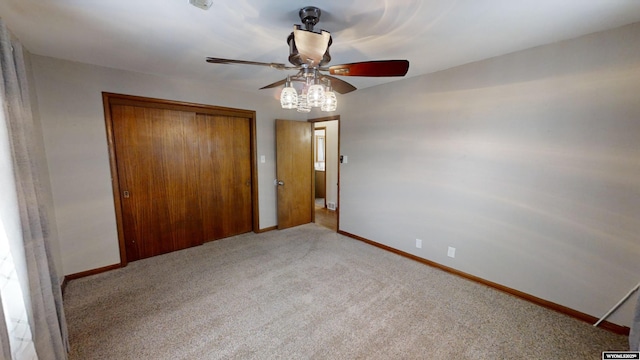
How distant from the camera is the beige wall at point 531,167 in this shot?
5.99 ft

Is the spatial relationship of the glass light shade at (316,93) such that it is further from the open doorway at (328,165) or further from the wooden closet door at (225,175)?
the open doorway at (328,165)

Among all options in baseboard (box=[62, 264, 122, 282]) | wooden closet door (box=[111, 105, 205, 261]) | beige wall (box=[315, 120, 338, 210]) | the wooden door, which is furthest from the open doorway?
baseboard (box=[62, 264, 122, 282])

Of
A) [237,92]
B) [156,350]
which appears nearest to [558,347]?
[156,350]

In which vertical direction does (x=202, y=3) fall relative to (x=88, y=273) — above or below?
above

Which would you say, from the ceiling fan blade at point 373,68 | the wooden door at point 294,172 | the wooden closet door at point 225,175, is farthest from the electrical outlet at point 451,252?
the wooden closet door at point 225,175

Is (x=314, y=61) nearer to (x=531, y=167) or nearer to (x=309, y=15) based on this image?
(x=309, y=15)

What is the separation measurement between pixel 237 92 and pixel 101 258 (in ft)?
8.86

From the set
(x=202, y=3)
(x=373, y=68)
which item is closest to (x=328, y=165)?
(x=373, y=68)

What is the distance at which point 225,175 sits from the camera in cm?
372

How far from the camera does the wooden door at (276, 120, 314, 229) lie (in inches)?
162

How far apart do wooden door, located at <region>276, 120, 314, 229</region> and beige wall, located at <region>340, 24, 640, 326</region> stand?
1.59 meters

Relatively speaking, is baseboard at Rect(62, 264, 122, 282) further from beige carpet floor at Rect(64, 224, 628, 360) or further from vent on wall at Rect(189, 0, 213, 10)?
vent on wall at Rect(189, 0, 213, 10)

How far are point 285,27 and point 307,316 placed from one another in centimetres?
231

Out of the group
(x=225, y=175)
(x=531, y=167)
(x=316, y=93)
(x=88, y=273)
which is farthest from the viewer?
(x=225, y=175)
